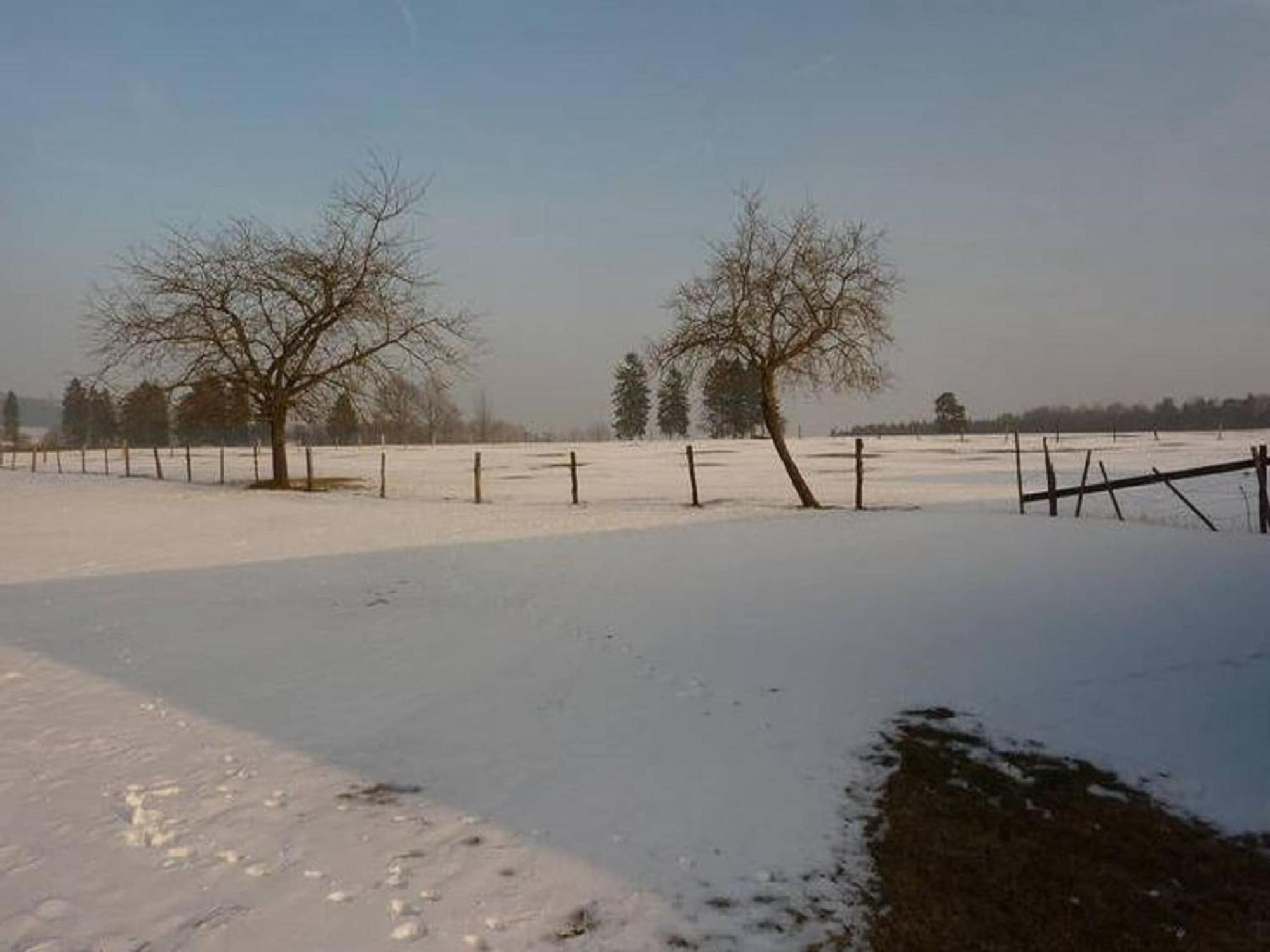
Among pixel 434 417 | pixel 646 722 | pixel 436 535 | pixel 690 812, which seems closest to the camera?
pixel 690 812

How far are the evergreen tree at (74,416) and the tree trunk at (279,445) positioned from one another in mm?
106870

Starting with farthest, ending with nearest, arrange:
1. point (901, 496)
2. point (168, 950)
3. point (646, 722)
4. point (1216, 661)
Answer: point (901, 496) → point (1216, 661) → point (646, 722) → point (168, 950)

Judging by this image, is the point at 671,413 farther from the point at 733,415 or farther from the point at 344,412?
the point at 344,412

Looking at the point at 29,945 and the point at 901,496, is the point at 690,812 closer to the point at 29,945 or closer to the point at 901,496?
the point at 29,945

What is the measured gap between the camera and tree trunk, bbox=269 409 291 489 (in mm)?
27761

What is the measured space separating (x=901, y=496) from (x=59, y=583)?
2166 centimetres

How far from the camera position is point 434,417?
118 m

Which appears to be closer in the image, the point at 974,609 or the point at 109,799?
the point at 109,799

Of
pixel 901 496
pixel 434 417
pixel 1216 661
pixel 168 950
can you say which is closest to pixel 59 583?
pixel 168 950

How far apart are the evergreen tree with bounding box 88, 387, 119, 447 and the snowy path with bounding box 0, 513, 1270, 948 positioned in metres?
111

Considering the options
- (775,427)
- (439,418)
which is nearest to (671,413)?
(439,418)

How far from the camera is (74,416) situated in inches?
4818

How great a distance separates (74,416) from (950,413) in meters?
124

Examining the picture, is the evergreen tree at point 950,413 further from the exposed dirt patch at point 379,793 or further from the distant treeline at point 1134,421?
the exposed dirt patch at point 379,793
